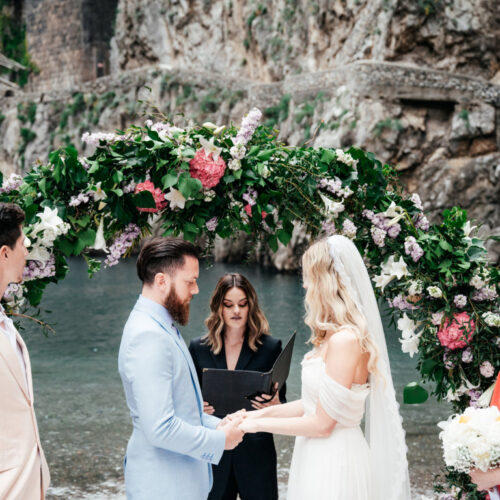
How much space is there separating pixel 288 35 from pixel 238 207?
23.6m

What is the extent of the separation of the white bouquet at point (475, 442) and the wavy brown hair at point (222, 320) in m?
1.74

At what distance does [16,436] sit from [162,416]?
1.86 feet

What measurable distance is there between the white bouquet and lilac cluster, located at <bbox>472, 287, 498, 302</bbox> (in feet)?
4.25

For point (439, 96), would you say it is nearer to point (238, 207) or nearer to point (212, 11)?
point (212, 11)

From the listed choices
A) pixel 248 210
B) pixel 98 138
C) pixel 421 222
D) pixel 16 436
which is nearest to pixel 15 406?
pixel 16 436

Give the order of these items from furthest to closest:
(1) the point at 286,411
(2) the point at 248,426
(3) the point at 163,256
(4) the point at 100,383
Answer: (4) the point at 100,383
(1) the point at 286,411
(2) the point at 248,426
(3) the point at 163,256

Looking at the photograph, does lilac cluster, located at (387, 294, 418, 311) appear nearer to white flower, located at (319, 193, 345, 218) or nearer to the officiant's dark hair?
white flower, located at (319, 193, 345, 218)

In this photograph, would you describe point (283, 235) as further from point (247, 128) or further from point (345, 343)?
point (345, 343)

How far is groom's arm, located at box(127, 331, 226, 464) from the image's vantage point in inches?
104

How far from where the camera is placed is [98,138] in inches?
140

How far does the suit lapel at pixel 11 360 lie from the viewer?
242cm

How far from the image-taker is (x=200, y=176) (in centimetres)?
365

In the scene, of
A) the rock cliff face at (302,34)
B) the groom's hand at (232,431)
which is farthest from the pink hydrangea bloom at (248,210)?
the rock cliff face at (302,34)

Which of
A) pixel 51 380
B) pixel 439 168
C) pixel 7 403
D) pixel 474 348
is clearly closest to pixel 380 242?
pixel 474 348
